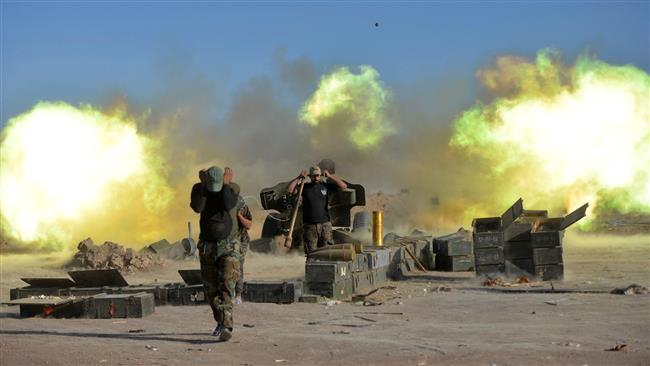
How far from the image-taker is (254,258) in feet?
99.2

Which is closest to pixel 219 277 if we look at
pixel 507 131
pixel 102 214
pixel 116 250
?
pixel 116 250

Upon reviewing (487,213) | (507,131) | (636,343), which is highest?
(507,131)

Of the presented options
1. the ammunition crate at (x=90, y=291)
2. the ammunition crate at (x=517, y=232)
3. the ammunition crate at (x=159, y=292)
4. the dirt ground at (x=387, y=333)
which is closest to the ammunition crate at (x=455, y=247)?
the ammunition crate at (x=517, y=232)

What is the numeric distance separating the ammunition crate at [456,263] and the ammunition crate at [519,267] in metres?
4.15

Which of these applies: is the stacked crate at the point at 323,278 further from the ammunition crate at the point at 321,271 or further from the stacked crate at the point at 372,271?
the stacked crate at the point at 372,271

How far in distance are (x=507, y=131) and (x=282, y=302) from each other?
20.2 metres

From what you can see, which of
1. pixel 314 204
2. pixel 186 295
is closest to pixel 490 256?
pixel 314 204

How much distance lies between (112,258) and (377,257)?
9.83m

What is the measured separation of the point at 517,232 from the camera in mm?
20312

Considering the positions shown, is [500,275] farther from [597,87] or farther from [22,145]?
[22,145]

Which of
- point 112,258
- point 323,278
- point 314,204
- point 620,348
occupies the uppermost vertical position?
point 314,204

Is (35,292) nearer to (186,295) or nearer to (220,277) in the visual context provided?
(186,295)

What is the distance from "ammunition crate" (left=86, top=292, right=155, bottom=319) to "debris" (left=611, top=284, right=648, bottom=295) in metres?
7.91

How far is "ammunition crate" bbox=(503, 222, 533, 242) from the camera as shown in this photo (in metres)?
20.2
